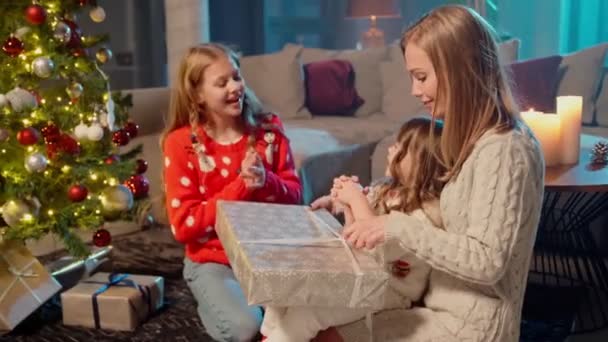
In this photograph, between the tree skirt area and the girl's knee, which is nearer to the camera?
the girl's knee

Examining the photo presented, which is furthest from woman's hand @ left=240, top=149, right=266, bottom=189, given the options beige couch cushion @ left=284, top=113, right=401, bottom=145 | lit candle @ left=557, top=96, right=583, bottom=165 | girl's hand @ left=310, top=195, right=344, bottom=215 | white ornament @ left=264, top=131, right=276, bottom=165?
beige couch cushion @ left=284, top=113, right=401, bottom=145

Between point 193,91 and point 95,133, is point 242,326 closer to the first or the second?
point 193,91

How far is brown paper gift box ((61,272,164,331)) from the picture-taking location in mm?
2119

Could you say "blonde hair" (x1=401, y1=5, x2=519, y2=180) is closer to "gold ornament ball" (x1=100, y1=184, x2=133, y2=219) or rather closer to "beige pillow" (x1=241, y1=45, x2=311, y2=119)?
"gold ornament ball" (x1=100, y1=184, x2=133, y2=219)

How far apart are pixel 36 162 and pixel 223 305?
728mm

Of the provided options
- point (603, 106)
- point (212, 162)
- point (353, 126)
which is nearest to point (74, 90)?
point (212, 162)

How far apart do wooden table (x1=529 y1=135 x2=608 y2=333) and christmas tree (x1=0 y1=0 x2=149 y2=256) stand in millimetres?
1335

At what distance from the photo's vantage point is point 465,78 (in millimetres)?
1185

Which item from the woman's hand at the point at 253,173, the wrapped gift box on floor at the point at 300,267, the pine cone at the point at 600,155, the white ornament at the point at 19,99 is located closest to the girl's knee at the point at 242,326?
the woman's hand at the point at 253,173

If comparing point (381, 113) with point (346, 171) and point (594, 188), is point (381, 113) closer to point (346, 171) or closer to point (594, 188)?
point (346, 171)

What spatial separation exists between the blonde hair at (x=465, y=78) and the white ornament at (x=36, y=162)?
1.29 metres

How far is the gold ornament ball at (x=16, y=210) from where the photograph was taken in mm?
2111

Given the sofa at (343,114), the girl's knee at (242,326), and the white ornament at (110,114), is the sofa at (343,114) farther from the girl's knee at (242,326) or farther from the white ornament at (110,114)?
the girl's knee at (242,326)

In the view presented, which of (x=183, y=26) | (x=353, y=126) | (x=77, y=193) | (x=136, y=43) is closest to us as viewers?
(x=77, y=193)
